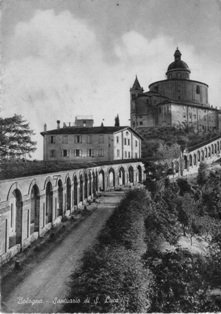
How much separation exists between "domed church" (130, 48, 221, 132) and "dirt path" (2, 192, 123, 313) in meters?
43.0

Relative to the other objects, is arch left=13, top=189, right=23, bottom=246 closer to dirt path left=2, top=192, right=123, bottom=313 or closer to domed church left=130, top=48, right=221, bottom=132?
dirt path left=2, top=192, right=123, bottom=313

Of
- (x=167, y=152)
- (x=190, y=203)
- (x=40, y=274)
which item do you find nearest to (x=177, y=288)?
(x=40, y=274)

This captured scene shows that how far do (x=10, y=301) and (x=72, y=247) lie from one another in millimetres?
4950

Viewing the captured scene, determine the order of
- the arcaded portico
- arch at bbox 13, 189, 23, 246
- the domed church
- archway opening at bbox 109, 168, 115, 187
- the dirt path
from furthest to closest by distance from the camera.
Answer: the domed church
archway opening at bbox 109, 168, 115, 187
arch at bbox 13, 189, 23, 246
the arcaded portico
the dirt path

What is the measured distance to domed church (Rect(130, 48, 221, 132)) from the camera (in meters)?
53.8

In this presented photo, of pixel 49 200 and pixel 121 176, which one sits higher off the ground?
pixel 121 176

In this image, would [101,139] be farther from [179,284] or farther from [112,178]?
[179,284]

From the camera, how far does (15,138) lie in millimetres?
12820

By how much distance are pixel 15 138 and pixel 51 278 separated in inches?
286

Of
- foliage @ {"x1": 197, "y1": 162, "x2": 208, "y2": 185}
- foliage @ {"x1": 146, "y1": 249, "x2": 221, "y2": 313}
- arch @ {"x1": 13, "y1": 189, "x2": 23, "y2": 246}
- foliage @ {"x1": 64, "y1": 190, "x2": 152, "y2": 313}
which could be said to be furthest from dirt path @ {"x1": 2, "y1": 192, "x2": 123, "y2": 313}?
foliage @ {"x1": 197, "y1": 162, "x2": 208, "y2": 185}

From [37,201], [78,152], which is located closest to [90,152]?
[78,152]

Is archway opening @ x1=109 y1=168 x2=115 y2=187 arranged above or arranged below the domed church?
below

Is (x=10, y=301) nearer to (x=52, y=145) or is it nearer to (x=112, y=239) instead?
(x=112, y=239)

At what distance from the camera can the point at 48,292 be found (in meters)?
8.34
